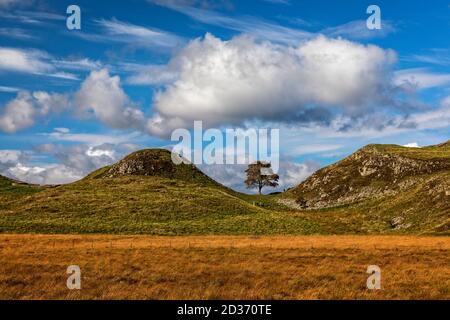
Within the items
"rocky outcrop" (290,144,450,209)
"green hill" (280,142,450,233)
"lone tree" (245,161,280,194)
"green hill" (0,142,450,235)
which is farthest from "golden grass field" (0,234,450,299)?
"lone tree" (245,161,280,194)

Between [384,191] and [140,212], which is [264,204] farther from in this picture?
[140,212]

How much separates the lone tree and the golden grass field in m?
129

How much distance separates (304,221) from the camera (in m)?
86.6

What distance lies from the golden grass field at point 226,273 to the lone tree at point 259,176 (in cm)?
12935

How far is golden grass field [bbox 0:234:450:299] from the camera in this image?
72.6 ft

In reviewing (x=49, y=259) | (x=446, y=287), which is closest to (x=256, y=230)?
(x=49, y=259)

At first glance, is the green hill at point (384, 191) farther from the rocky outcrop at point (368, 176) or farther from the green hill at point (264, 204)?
the green hill at point (264, 204)

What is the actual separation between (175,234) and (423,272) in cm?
4683

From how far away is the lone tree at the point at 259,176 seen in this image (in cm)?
17260

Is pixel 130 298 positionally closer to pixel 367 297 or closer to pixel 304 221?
pixel 367 297

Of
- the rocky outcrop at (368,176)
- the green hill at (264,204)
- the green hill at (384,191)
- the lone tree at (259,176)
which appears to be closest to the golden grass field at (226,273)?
the green hill at (264,204)

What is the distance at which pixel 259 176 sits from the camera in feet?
566

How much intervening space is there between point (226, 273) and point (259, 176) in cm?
14490

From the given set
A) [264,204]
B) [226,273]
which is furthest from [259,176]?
[226,273]
